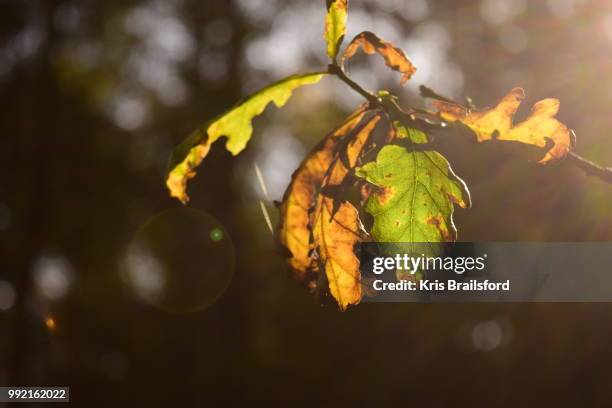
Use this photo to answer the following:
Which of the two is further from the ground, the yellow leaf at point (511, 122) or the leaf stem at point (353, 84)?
the leaf stem at point (353, 84)

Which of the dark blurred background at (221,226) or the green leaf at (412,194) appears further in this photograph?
the dark blurred background at (221,226)

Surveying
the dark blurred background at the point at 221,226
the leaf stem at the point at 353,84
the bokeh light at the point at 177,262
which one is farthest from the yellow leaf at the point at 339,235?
the bokeh light at the point at 177,262

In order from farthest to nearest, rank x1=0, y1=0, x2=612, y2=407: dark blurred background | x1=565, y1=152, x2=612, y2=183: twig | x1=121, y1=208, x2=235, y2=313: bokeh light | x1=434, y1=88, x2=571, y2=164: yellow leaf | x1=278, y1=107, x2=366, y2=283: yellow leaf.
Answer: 1. x1=121, y1=208, x2=235, y2=313: bokeh light
2. x1=0, y1=0, x2=612, y2=407: dark blurred background
3. x1=278, y1=107, x2=366, y2=283: yellow leaf
4. x1=434, y1=88, x2=571, y2=164: yellow leaf
5. x1=565, y1=152, x2=612, y2=183: twig

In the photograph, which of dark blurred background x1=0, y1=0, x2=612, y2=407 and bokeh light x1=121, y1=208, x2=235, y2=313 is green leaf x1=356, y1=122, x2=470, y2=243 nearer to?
dark blurred background x1=0, y1=0, x2=612, y2=407

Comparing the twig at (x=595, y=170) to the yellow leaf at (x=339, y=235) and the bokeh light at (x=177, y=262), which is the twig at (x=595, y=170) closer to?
the yellow leaf at (x=339, y=235)

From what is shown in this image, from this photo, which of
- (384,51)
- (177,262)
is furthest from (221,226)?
(384,51)

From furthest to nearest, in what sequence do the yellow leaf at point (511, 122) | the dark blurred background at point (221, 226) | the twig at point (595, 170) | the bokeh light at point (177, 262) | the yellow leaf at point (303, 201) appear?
the bokeh light at point (177, 262) → the dark blurred background at point (221, 226) → the yellow leaf at point (303, 201) → the yellow leaf at point (511, 122) → the twig at point (595, 170)

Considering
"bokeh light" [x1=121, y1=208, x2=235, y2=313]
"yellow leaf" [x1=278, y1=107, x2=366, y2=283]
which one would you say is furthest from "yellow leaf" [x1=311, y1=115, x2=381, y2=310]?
"bokeh light" [x1=121, y1=208, x2=235, y2=313]
